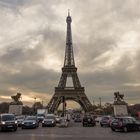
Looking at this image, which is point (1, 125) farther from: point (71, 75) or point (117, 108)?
point (71, 75)

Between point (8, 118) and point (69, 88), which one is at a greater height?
point (69, 88)

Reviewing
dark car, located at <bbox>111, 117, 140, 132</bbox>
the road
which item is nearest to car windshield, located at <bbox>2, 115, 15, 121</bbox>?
the road

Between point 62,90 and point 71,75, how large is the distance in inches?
251

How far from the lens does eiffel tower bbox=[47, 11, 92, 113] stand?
9531 centimetres

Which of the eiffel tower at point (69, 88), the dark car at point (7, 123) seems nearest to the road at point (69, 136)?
the dark car at point (7, 123)

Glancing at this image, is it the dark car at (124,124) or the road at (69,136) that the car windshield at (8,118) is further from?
the dark car at (124,124)

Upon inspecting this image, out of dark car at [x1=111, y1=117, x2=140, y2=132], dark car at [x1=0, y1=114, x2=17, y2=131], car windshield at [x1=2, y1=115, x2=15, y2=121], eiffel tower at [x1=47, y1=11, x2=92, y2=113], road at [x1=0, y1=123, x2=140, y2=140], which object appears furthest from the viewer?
eiffel tower at [x1=47, y1=11, x2=92, y2=113]

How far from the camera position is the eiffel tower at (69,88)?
313ft

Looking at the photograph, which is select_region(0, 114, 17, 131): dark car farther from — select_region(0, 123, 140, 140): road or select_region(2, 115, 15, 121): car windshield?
select_region(0, 123, 140, 140): road

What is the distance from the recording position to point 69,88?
98750mm

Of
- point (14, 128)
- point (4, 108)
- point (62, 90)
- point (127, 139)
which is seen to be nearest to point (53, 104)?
point (62, 90)

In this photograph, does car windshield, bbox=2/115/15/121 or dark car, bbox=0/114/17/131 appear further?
car windshield, bbox=2/115/15/121

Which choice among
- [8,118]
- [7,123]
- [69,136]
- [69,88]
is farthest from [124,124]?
[69,88]

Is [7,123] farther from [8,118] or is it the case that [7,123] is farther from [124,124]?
[124,124]
